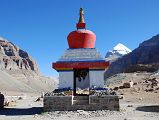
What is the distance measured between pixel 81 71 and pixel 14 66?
17739 centimetres

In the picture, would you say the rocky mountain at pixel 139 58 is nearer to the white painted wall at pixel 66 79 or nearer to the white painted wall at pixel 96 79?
the white painted wall at pixel 96 79

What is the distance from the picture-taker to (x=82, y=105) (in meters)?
21.1

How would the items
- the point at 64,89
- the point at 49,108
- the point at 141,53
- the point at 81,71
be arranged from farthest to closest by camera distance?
the point at 141,53, the point at 81,71, the point at 64,89, the point at 49,108

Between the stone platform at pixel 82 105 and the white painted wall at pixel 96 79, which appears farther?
the white painted wall at pixel 96 79

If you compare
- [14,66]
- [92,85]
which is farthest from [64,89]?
[14,66]

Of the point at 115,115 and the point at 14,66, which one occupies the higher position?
the point at 14,66

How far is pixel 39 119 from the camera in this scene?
1792 centimetres

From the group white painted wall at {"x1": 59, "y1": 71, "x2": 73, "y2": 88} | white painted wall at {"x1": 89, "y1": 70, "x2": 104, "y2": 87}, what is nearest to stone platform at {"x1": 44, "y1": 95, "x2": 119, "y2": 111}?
white painted wall at {"x1": 89, "y1": 70, "x2": 104, "y2": 87}

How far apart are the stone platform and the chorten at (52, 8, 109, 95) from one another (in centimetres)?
212

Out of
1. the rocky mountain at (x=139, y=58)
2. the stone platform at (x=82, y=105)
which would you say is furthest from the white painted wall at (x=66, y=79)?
the rocky mountain at (x=139, y=58)

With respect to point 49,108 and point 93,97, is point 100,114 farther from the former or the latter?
point 49,108

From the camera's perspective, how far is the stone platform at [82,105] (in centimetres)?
2095

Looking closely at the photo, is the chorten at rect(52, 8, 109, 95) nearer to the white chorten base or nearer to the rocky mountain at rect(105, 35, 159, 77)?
the white chorten base

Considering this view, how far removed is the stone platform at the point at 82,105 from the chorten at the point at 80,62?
6.96 ft
